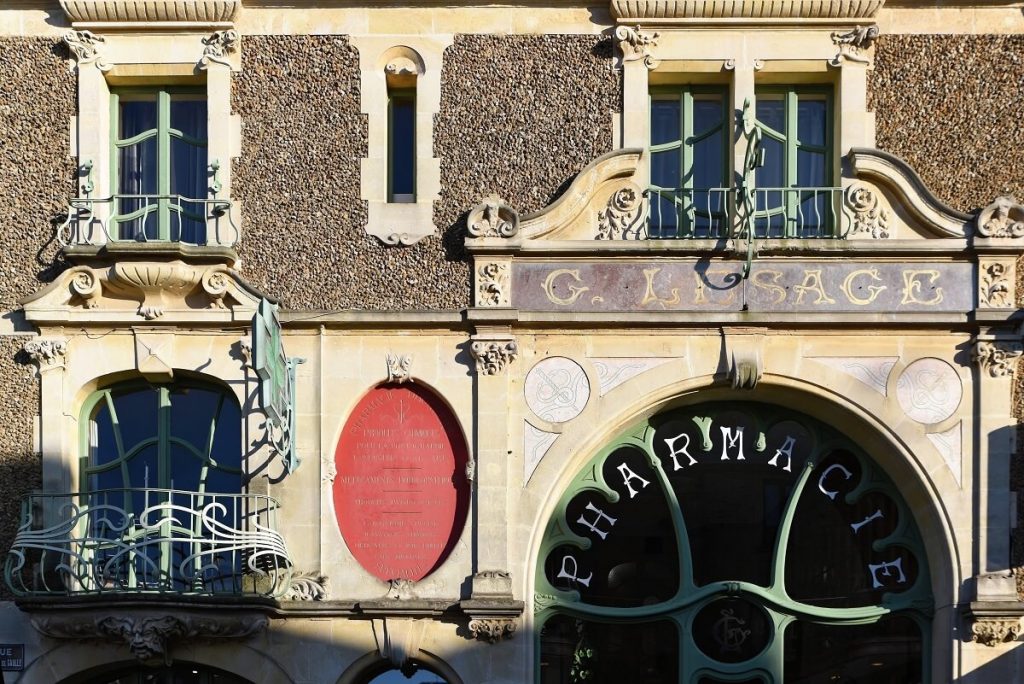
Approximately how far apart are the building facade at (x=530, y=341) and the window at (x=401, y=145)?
57mm

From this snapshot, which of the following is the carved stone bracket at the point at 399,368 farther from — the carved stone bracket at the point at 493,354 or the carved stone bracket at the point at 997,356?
the carved stone bracket at the point at 997,356

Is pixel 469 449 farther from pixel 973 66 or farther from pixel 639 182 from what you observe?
pixel 973 66

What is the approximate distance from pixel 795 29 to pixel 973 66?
181cm

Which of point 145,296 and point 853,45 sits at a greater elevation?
point 853,45

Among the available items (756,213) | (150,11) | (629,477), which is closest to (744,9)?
(756,213)

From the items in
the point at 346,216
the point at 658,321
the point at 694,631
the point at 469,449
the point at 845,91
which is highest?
the point at 845,91

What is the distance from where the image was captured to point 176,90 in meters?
17.6

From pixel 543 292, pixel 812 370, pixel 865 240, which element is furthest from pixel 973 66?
pixel 543 292

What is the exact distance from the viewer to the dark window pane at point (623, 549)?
1680cm

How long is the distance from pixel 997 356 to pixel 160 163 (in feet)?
28.1

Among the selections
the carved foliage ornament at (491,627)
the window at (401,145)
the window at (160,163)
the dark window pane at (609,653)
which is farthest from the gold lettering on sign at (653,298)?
the window at (160,163)

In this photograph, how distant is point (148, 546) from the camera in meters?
16.3

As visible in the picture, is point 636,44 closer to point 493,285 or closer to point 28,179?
point 493,285

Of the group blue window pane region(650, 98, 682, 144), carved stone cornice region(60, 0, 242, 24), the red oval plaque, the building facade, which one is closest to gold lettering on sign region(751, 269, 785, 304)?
the building facade
